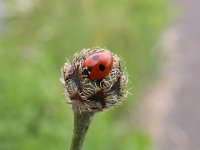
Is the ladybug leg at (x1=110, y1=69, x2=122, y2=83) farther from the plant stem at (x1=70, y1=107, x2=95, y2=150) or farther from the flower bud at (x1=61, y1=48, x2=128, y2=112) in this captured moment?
the plant stem at (x1=70, y1=107, x2=95, y2=150)

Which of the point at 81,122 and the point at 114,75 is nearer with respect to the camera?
the point at 114,75

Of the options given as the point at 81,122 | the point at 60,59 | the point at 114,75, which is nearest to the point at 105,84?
the point at 114,75

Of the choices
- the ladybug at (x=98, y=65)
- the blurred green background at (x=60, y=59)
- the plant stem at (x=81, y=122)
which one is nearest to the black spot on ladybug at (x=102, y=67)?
the ladybug at (x=98, y=65)

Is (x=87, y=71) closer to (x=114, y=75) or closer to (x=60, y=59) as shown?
(x=114, y=75)

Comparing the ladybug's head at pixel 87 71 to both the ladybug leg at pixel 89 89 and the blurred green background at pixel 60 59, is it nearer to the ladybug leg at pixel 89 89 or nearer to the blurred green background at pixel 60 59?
the ladybug leg at pixel 89 89

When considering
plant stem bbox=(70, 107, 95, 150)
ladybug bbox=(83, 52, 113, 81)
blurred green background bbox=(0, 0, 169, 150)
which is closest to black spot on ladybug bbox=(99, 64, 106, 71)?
ladybug bbox=(83, 52, 113, 81)

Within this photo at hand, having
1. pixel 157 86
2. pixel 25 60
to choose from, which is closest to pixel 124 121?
pixel 157 86

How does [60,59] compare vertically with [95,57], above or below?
A: above

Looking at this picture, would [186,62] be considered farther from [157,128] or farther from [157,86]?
[157,128]
